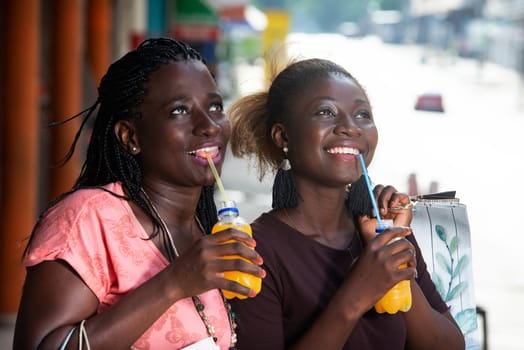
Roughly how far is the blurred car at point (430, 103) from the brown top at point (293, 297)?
1.53 m

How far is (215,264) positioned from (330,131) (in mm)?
708

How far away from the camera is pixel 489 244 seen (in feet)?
29.5

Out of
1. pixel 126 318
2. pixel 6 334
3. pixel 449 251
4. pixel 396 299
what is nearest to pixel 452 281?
pixel 449 251

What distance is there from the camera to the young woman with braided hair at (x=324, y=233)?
219 centimetres

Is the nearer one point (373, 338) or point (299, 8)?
point (373, 338)

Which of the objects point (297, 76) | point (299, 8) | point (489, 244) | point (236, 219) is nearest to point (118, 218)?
point (236, 219)

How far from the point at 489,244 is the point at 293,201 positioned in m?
6.94

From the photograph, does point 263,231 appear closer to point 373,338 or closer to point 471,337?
point 373,338

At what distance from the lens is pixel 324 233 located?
2.50m

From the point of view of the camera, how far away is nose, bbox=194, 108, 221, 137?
2100 millimetres

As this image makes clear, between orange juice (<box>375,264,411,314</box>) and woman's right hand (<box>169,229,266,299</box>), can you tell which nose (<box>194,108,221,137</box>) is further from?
orange juice (<box>375,264,411,314</box>)

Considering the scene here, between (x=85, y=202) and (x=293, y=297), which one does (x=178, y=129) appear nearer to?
(x=85, y=202)

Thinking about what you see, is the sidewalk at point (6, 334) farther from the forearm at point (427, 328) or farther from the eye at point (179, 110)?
the eye at point (179, 110)

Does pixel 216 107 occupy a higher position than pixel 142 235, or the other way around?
pixel 216 107
